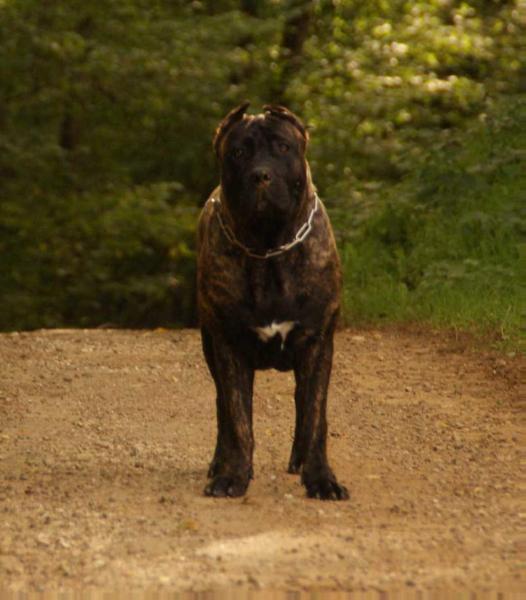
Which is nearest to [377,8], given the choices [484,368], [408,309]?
[408,309]

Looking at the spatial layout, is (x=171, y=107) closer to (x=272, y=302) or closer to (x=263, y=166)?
(x=272, y=302)

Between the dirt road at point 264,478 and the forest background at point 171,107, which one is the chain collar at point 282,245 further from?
the forest background at point 171,107

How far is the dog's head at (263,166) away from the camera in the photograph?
17.7 feet

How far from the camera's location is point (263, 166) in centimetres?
539

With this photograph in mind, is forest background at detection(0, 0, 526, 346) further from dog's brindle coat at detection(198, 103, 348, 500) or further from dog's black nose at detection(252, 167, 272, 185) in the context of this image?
dog's black nose at detection(252, 167, 272, 185)

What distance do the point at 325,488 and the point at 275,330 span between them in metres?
0.64

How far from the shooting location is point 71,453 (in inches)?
263

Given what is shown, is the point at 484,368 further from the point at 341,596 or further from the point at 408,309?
the point at 341,596

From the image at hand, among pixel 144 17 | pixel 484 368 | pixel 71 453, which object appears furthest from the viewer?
pixel 144 17

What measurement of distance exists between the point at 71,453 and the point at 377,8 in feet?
37.5

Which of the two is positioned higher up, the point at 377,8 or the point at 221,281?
the point at 221,281

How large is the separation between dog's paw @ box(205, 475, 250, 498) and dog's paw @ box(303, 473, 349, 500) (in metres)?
0.24

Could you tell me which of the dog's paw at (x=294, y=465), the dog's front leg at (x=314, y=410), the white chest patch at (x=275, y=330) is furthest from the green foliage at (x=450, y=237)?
the white chest patch at (x=275, y=330)

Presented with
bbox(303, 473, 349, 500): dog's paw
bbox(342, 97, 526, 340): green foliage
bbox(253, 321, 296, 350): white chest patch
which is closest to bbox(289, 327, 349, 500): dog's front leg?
bbox(303, 473, 349, 500): dog's paw
